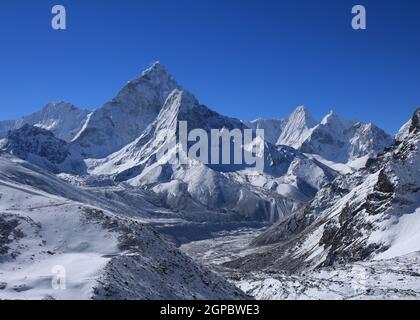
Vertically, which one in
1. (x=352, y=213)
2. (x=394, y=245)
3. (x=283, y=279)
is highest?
(x=352, y=213)

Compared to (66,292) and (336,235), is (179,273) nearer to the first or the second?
(66,292)

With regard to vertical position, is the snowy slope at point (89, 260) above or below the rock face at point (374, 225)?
below

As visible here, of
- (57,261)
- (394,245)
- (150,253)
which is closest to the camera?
(57,261)

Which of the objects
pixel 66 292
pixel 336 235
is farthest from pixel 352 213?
pixel 66 292

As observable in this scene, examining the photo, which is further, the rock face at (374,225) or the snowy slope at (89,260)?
the rock face at (374,225)

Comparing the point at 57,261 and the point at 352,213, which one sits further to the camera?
the point at 352,213

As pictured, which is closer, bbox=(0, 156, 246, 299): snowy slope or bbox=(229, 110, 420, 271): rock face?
bbox=(0, 156, 246, 299): snowy slope

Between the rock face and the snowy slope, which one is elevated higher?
the rock face

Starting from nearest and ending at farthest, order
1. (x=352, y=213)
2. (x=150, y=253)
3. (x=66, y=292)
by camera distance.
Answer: (x=66, y=292) → (x=150, y=253) → (x=352, y=213)
